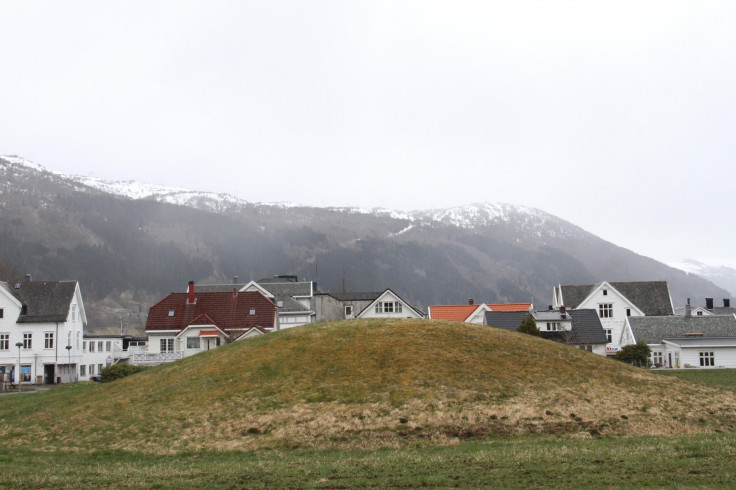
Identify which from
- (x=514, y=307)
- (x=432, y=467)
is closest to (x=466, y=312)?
(x=514, y=307)

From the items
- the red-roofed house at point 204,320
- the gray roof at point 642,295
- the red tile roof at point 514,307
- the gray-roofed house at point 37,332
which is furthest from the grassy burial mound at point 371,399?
the gray roof at point 642,295

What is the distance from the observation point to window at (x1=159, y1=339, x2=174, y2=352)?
79750 mm

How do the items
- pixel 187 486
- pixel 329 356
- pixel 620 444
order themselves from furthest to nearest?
1. pixel 329 356
2. pixel 620 444
3. pixel 187 486

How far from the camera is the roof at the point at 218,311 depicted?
264ft

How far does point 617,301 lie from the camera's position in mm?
→ 96062

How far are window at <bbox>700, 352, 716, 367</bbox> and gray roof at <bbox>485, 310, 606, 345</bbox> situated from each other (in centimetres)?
1058

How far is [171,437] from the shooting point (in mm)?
30750

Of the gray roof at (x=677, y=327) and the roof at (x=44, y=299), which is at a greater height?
the roof at (x=44, y=299)

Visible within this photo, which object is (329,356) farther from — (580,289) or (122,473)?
(580,289)

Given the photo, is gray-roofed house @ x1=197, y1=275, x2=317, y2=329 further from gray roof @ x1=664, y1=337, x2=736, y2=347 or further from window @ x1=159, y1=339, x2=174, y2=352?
gray roof @ x1=664, y1=337, x2=736, y2=347

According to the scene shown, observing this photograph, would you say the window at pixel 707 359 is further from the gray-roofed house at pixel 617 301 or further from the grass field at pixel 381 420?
the grass field at pixel 381 420

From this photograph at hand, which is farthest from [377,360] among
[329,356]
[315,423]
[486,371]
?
[315,423]

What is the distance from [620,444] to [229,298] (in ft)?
210

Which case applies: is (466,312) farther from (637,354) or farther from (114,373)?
(114,373)
